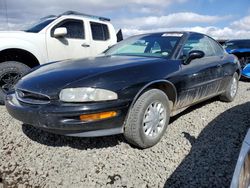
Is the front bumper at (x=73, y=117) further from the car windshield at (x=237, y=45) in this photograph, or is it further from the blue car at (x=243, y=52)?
the car windshield at (x=237, y=45)

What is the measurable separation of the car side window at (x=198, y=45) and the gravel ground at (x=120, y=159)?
1106mm

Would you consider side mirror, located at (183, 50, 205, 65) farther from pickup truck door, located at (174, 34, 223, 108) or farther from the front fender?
the front fender

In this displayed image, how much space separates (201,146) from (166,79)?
91 cm

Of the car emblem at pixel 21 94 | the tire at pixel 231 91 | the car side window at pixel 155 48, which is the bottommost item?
the tire at pixel 231 91

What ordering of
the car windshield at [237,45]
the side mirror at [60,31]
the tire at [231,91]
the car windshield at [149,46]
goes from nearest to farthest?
1. the car windshield at [149,46]
2. the tire at [231,91]
3. the side mirror at [60,31]
4. the car windshield at [237,45]

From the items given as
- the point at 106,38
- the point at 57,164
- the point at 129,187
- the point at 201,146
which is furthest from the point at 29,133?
the point at 106,38

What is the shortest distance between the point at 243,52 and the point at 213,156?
20.9 feet

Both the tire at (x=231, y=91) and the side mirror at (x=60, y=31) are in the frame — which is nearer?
the tire at (x=231, y=91)

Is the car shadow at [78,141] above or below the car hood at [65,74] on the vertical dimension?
below

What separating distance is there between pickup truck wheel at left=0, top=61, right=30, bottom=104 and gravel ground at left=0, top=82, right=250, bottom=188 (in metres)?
1.16

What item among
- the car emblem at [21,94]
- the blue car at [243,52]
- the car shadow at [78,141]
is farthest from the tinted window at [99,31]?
the blue car at [243,52]

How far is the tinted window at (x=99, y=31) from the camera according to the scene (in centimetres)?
682

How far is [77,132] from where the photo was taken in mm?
2943

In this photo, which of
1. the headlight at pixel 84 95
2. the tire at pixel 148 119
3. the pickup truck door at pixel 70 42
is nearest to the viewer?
the headlight at pixel 84 95
